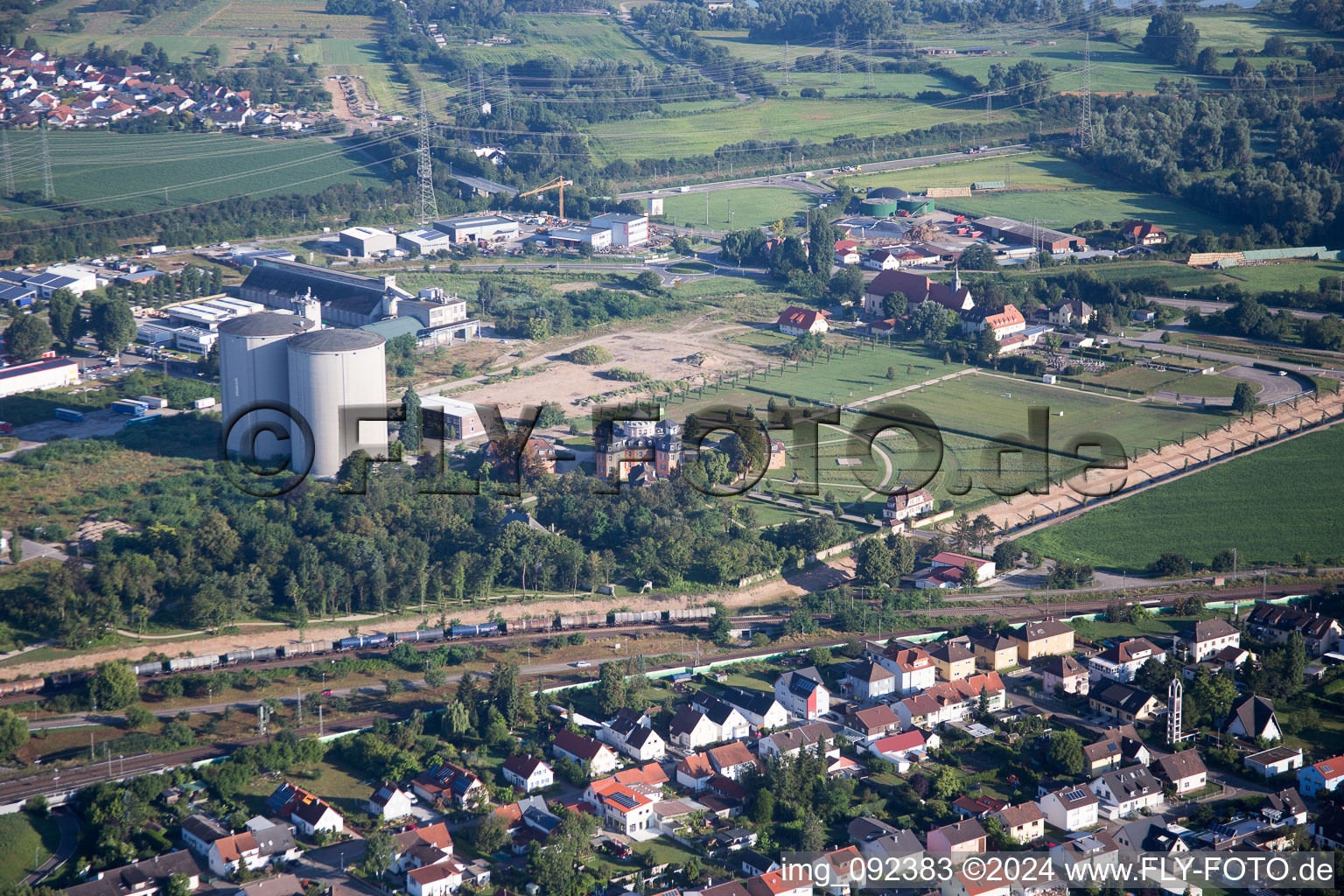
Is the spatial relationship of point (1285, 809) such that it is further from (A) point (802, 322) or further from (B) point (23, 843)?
(A) point (802, 322)

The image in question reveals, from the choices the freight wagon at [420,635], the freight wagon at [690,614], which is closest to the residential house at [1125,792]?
the freight wagon at [690,614]

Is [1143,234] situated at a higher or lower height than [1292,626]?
higher

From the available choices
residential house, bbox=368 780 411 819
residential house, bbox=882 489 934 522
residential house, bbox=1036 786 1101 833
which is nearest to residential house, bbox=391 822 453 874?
residential house, bbox=368 780 411 819

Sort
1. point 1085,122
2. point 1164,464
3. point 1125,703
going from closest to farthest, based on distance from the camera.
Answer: point 1125,703 < point 1164,464 < point 1085,122

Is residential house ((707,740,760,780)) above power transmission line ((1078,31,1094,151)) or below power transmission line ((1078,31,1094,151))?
below

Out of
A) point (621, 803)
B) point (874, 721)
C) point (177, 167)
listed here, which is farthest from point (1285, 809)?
point (177, 167)

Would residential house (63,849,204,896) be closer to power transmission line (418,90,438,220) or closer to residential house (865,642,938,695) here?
residential house (865,642,938,695)
